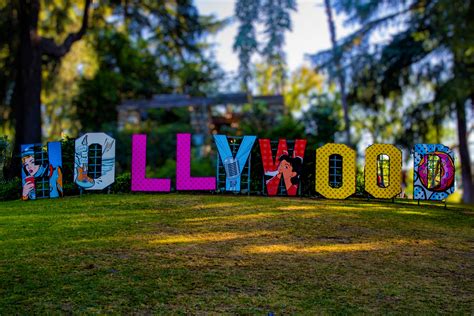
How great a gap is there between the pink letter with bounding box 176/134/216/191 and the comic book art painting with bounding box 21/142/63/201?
2030 millimetres

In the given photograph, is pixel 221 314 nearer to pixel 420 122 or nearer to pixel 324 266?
pixel 324 266

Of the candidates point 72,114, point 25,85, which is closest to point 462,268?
point 25,85

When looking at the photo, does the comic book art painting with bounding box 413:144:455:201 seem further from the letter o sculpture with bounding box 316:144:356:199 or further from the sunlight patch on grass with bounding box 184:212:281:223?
the sunlight patch on grass with bounding box 184:212:281:223

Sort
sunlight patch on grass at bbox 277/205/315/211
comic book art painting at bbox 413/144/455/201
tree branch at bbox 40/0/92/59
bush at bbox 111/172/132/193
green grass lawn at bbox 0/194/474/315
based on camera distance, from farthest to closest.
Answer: tree branch at bbox 40/0/92/59, bush at bbox 111/172/132/193, comic book art painting at bbox 413/144/455/201, sunlight patch on grass at bbox 277/205/315/211, green grass lawn at bbox 0/194/474/315

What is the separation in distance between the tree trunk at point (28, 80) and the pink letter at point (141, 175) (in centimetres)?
662

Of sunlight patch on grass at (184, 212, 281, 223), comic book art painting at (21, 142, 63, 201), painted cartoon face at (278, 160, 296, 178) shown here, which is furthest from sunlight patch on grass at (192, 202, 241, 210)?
comic book art painting at (21, 142, 63, 201)

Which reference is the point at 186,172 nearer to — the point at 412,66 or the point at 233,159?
the point at 233,159

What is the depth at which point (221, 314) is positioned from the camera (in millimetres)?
4180

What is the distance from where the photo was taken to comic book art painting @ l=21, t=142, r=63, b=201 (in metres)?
9.12

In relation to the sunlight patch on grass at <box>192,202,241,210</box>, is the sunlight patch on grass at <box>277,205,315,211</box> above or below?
below

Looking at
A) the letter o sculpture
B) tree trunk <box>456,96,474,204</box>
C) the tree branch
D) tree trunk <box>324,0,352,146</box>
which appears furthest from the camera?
tree trunk <box>324,0,352,146</box>

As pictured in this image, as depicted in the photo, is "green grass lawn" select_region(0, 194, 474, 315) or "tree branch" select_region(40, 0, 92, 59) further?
"tree branch" select_region(40, 0, 92, 59)

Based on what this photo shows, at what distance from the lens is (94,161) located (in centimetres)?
924

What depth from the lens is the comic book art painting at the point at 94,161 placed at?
9.09m
